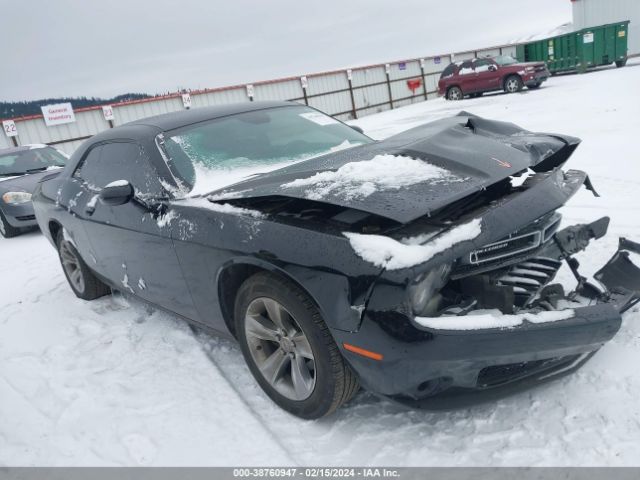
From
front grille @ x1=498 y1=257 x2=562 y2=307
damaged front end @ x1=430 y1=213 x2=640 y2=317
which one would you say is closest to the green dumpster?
damaged front end @ x1=430 y1=213 x2=640 y2=317

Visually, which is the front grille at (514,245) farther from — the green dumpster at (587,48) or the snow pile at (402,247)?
the green dumpster at (587,48)

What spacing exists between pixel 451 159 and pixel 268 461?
5.36 feet

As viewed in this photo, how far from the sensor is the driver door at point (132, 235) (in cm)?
A: 285

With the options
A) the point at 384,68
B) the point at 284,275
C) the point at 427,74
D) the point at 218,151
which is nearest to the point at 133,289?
the point at 218,151

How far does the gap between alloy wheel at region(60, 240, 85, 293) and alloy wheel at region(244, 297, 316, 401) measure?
8.11ft

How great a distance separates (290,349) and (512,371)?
978mm

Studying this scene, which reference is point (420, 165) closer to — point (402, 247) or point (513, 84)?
point (402, 247)

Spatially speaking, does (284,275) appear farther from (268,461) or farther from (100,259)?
(100,259)

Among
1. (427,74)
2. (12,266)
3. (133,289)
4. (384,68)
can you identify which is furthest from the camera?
(427,74)

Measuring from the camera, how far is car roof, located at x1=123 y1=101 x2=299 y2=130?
3.26m

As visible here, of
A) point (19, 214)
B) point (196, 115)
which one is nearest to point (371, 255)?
point (196, 115)

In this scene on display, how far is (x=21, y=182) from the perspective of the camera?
7.93 meters

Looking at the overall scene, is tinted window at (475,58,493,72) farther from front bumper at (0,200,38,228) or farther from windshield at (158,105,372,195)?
windshield at (158,105,372,195)

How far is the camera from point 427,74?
80.0ft
